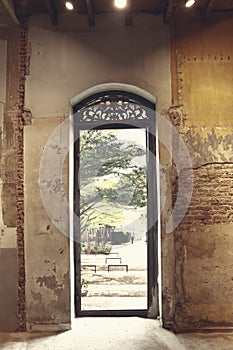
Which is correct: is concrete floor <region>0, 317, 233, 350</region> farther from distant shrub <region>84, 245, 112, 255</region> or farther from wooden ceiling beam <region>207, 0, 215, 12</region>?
wooden ceiling beam <region>207, 0, 215, 12</region>

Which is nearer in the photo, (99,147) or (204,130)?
(204,130)

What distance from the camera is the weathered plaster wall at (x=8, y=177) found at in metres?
4.14

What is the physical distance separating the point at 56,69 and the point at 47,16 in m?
0.67

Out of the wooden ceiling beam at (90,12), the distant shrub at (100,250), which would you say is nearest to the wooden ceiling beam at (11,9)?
the wooden ceiling beam at (90,12)

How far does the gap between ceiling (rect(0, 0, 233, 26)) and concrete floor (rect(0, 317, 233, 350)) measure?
3.61 m

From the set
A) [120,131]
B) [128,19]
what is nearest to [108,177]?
[120,131]

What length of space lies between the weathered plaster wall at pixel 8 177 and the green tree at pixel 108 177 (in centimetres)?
96

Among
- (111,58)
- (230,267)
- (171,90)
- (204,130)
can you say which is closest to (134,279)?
(230,267)

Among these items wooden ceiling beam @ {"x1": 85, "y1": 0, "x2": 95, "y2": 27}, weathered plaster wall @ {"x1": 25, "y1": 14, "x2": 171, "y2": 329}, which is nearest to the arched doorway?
weathered plaster wall @ {"x1": 25, "y1": 14, "x2": 171, "y2": 329}

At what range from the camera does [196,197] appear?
13.8 feet

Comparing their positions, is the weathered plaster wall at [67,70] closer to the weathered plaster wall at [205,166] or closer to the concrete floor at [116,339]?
the weathered plaster wall at [205,166]

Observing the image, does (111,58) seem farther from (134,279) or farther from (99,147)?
(134,279)

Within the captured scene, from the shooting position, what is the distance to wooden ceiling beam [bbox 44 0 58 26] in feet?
13.3

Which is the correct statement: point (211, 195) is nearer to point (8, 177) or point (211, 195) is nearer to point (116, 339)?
point (116, 339)
